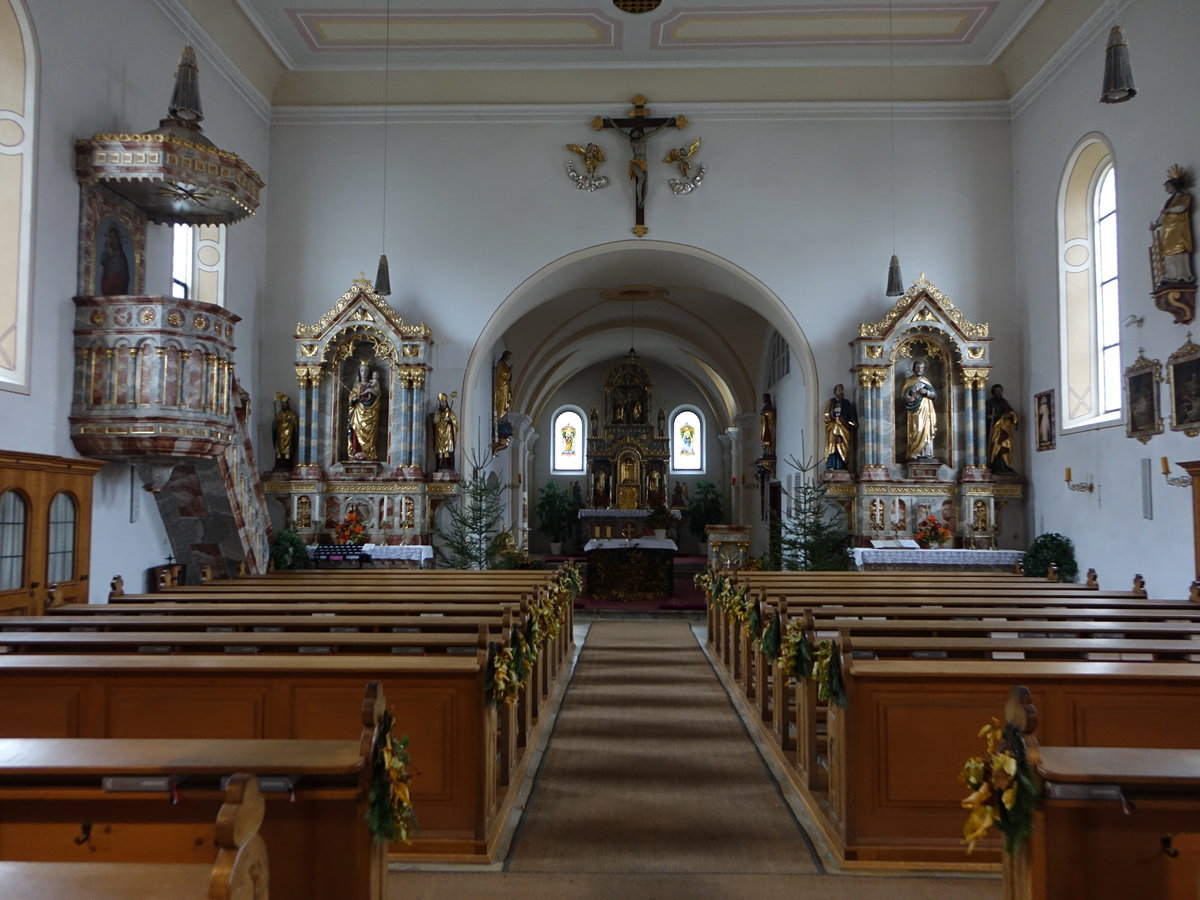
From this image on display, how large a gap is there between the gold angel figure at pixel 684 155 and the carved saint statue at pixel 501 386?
6.59 meters

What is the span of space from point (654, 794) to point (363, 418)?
977 cm

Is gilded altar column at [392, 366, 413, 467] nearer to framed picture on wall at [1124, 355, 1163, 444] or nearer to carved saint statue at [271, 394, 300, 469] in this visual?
carved saint statue at [271, 394, 300, 469]

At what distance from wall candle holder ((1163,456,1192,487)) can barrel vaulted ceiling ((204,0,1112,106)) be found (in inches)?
238

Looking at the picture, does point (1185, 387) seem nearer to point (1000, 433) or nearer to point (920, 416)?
point (1000, 433)

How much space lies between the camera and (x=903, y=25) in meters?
13.4

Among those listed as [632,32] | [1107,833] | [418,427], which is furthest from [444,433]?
[1107,833]

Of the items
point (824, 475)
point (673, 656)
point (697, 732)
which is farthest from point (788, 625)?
point (824, 475)

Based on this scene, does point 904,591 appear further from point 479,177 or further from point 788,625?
Answer: point 479,177

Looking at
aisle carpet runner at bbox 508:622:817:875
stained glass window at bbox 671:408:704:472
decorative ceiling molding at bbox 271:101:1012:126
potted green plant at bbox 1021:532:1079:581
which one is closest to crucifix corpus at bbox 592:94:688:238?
decorative ceiling molding at bbox 271:101:1012:126

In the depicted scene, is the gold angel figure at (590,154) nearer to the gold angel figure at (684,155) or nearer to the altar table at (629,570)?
the gold angel figure at (684,155)

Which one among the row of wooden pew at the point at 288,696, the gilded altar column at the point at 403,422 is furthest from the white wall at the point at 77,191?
the row of wooden pew at the point at 288,696

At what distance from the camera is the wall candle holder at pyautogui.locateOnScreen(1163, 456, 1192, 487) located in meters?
9.48

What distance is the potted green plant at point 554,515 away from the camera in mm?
29656

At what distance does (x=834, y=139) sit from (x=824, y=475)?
17.1 feet
